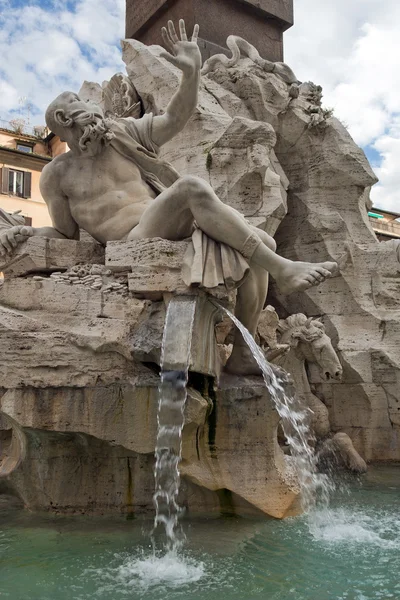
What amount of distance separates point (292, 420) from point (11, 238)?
2343mm

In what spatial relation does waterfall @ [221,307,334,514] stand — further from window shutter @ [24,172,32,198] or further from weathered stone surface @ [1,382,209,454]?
window shutter @ [24,172,32,198]

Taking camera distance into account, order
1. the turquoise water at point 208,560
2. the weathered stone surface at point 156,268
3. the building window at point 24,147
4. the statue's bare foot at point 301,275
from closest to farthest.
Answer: the turquoise water at point 208,560 → the statue's bare foot at point 301,275 → the weathered stone surface at point 156,268 → the building window at point 24,147

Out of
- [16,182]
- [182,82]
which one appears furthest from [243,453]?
[16,182]

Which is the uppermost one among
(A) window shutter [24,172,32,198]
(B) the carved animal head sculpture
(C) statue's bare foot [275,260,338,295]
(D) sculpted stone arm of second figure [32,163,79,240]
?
(A) window shutter [24,172,32,198]

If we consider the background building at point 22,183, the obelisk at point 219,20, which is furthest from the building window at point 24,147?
the obelisk at point 219,20

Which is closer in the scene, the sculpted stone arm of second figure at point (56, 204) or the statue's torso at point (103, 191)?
the statue's torso at point (103, 191)

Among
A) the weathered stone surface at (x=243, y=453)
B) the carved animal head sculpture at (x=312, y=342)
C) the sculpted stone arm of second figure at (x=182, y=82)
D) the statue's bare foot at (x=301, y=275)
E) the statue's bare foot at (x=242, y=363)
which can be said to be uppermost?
the sculpted stone arm of second figure at (x=182, y=82)

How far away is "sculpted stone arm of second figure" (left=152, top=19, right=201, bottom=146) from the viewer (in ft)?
14.3

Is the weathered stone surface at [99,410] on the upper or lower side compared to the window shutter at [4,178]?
lower

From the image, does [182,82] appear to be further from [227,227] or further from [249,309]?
[249,309]

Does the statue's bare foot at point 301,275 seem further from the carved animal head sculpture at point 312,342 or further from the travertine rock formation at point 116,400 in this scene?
the carved animal head sculpture at point 312,342

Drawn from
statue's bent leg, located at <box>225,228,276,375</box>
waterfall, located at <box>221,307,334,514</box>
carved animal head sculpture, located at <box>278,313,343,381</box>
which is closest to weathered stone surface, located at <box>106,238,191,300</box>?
waterfall, located at <box>221,307,334,514</box>

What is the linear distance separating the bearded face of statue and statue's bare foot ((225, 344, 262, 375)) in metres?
1.79

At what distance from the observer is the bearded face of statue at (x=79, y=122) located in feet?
14.3
